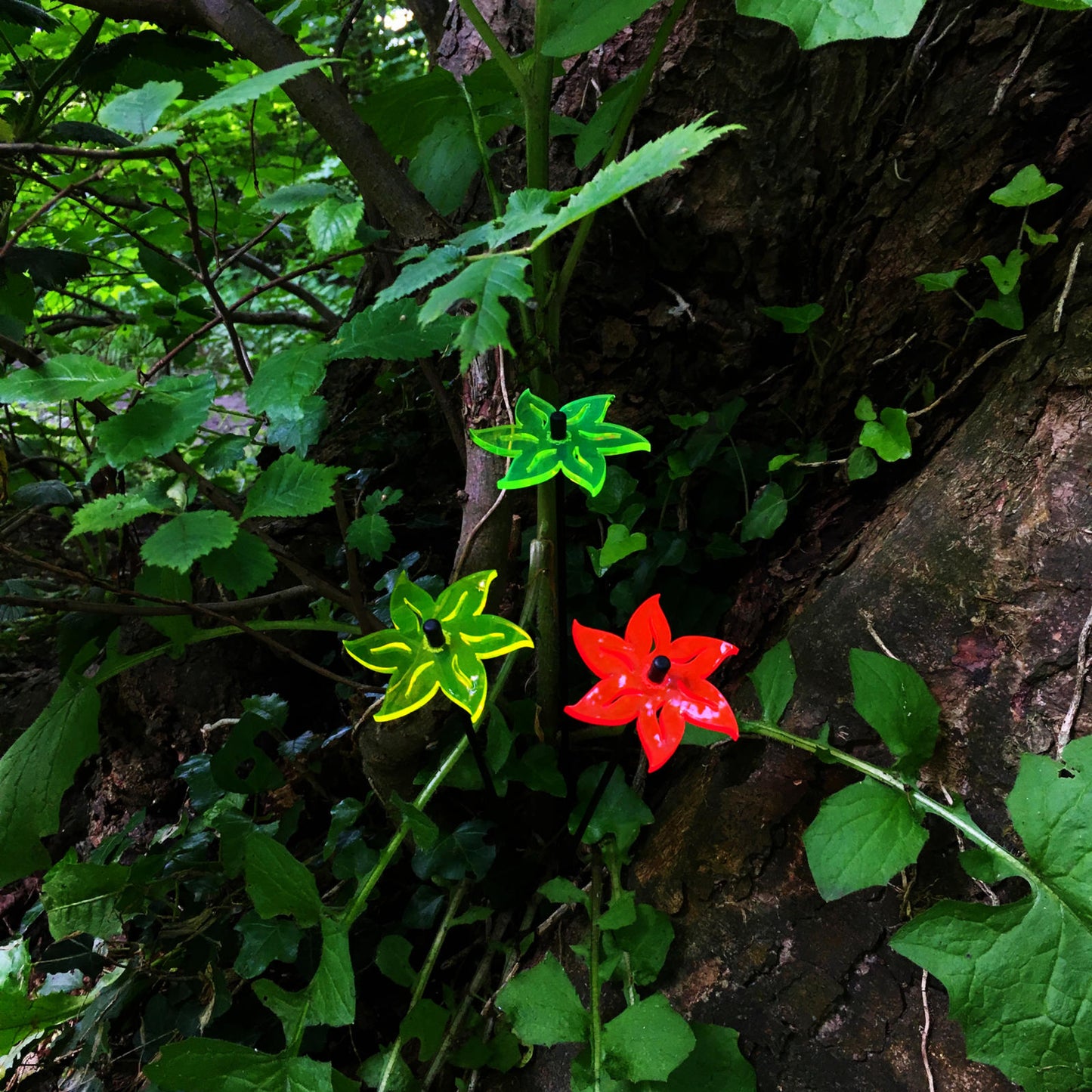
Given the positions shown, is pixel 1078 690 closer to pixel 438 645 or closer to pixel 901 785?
pixel 901 785

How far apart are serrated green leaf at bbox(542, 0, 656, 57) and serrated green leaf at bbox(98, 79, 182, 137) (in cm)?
42

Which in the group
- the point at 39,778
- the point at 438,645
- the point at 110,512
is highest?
the point at 110,512

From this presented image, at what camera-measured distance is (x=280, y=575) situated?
1583 mm

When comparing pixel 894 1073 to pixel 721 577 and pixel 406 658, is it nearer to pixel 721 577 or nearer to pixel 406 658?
pixel 406 658

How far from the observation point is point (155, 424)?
768 mm

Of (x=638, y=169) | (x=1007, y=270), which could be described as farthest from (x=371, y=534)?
(x=1007, y=270)

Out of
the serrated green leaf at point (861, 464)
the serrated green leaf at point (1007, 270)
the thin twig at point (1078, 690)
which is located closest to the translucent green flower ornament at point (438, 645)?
the thin twig at point (1078, 690)

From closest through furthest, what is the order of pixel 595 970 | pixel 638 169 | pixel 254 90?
pixel 638 169
pixel 254 90
pixel 595 970

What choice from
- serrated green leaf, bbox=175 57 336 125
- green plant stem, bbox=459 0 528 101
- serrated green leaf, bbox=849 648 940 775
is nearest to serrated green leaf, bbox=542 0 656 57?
green plant stem, bbox=459 0 528 101

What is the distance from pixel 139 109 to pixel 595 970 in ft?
3.73

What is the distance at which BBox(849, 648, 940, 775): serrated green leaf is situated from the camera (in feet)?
2.67

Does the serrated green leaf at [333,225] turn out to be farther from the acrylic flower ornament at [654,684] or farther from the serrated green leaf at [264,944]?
the serrated green leaf at [264,944]

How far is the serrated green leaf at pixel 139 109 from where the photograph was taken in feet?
2.49

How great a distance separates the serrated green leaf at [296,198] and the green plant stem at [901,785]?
2.90 feet
